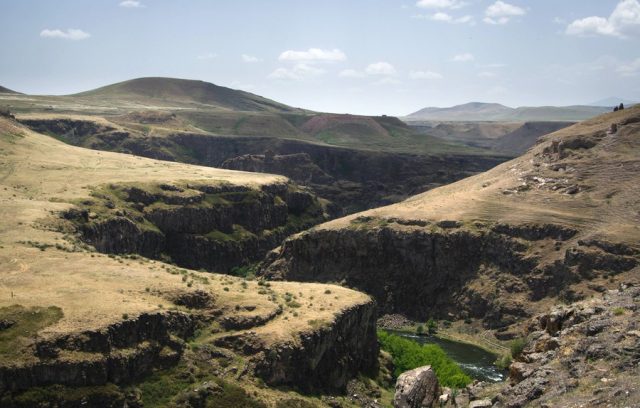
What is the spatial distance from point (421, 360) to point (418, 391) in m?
61.4

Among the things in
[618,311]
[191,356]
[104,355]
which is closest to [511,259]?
[191,356]

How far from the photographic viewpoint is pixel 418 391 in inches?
2694

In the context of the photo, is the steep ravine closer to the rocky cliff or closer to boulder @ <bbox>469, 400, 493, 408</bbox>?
boulder @ <bbox>469, 400, 493, 408</bbox>

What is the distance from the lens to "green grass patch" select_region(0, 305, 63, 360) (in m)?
82.6

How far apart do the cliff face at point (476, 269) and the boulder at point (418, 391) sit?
333 ft

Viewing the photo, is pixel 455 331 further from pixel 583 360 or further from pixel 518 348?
pixel 583 360

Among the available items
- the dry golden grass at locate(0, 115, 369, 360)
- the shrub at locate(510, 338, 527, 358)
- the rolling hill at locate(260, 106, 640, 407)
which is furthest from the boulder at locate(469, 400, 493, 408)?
the rolling hill at locate(260, 106, 640, 407)

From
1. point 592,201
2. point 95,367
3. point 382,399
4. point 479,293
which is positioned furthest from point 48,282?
point 592,201

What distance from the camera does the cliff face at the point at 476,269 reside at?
16700cm

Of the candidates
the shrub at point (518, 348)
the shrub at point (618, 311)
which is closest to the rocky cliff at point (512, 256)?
the shrub at point (518, 348)

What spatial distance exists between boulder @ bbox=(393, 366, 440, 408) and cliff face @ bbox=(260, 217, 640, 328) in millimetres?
101486

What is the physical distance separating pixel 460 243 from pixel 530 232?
18.7 m

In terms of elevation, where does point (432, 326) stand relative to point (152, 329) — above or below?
below

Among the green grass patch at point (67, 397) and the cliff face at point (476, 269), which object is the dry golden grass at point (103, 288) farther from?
the cliff face at point (476, 269)
